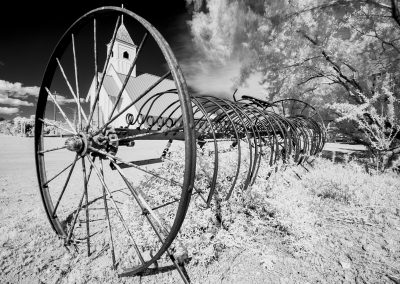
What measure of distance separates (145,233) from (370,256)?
8.45 feet

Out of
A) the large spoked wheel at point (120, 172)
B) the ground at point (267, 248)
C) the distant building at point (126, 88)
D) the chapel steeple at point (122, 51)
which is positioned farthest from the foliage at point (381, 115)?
the chapel steeple at point (122, 51)

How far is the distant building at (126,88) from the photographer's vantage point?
2392 cm

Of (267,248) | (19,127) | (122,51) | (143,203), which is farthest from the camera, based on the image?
(122,51)

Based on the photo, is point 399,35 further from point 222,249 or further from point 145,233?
point 145,233

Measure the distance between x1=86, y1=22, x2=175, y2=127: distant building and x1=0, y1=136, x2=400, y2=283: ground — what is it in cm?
1618

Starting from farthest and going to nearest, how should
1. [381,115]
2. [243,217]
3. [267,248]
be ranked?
[381,115] < [243,217] < [267,248]

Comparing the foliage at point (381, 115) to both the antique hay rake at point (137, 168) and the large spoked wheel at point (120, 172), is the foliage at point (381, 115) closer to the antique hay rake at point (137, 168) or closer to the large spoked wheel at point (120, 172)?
the antique hay rake at point (137, 168)

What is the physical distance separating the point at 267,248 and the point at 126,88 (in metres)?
27.2

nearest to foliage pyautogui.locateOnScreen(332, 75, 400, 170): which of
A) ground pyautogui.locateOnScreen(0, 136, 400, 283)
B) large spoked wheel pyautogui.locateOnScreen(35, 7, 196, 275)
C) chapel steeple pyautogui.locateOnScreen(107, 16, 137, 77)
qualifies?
ground pyautogui.locateOnScreen(0, 136, 400, 283)

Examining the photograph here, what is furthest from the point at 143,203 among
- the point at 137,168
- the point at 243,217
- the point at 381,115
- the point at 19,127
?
the point at 19,127

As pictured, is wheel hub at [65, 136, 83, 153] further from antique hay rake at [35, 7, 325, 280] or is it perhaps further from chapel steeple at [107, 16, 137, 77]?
chapel steeple at [107, 16, 137, 77]

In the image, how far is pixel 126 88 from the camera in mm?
26281

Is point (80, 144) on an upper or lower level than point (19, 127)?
lower

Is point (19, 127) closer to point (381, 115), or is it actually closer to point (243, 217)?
point (243, 217)
